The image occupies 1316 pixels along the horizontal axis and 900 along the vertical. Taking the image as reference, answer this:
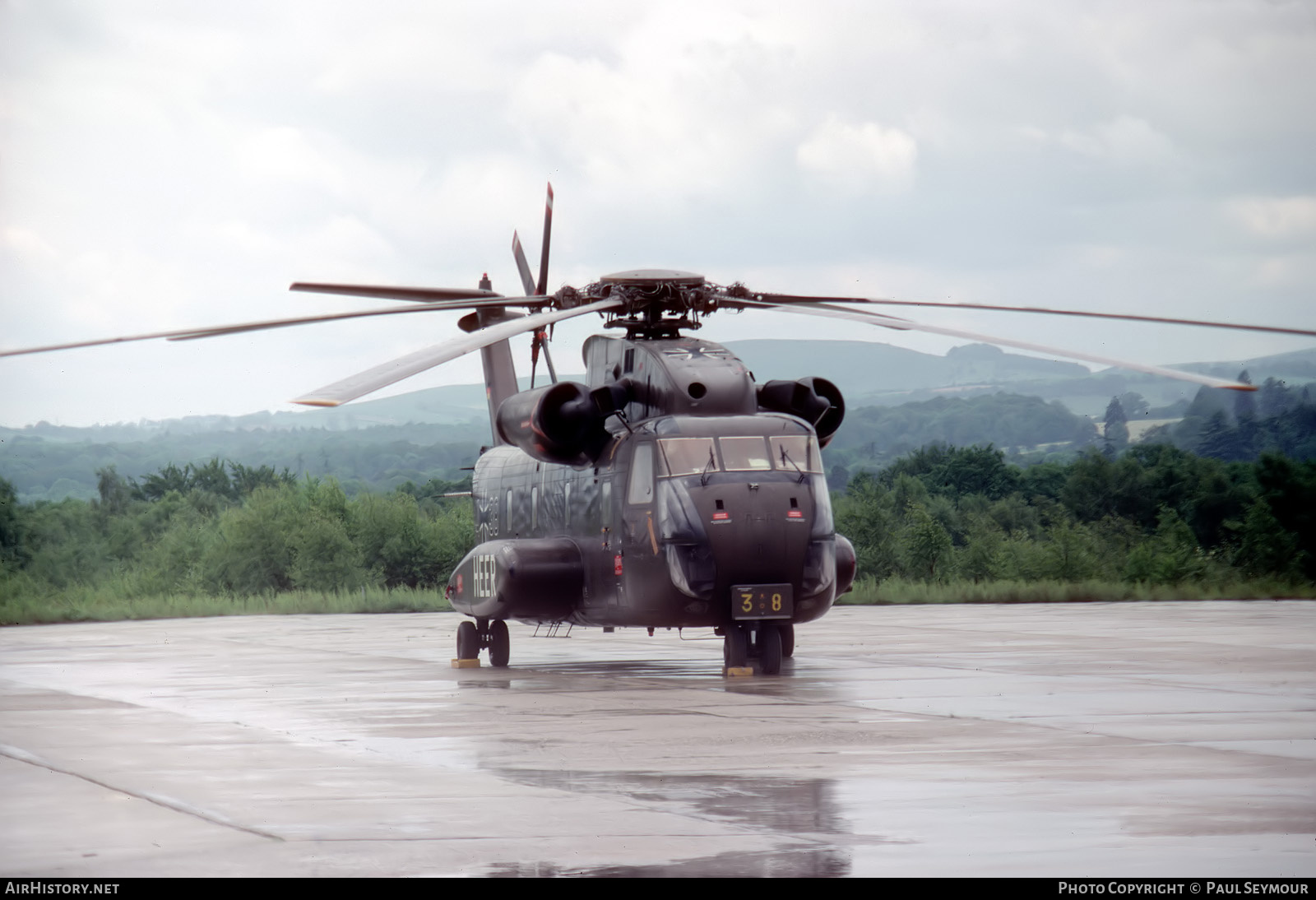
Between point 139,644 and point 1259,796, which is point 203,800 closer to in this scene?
point 1259,796

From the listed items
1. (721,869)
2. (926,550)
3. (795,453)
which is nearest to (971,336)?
(795,453)

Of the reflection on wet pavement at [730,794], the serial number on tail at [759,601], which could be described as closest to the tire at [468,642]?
the serial number on tail at [759,601]

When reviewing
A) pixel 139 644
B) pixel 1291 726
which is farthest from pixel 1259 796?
pixel 139 644

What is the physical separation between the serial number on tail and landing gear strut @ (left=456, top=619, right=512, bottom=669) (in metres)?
4.79

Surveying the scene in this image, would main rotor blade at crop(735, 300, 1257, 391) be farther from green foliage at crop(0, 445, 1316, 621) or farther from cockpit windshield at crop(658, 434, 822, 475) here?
green foliage at crop(0, 445, 1316, 621)

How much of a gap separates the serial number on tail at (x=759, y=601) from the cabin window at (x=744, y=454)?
134cm

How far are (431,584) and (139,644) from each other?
2572 centimetres

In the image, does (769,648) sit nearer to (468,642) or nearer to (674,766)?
(468,642)

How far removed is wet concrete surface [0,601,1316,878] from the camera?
7.61 m

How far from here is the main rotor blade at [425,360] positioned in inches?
489

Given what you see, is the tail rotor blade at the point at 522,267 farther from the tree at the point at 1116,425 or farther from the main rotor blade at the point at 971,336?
the tree at the point at 1116,425

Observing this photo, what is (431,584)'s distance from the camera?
174ft

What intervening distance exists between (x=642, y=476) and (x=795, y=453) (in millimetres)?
1779

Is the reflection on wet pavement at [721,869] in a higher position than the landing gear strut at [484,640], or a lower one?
higher
